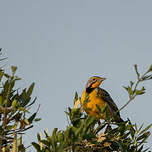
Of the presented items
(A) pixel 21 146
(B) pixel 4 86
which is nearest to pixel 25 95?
(B) pixel 4 86

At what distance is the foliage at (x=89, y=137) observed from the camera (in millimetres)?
2804

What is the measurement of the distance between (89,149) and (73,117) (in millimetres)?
655

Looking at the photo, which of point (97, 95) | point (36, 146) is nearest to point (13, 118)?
point (36, 146)

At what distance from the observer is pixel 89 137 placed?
2.84 m

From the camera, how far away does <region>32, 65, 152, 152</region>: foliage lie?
280 cm

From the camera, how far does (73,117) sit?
10.6 feet

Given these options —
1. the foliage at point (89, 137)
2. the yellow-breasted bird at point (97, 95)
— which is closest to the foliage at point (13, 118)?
the foliage at point (89, 137)

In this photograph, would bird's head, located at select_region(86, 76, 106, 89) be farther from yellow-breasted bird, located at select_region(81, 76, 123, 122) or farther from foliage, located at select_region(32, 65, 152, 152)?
foliage, located at select_region(32, 65, 152, 152)

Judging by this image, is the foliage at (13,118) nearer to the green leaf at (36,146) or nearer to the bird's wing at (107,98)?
the green leaf at (36,146)

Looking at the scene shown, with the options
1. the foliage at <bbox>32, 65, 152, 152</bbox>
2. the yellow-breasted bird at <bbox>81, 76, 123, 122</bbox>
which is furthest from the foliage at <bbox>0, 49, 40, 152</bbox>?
the yellow-breasted bird at <bbox>81, 76, 123, 122</bbox>

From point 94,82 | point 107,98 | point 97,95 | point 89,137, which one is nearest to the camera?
point 89,137

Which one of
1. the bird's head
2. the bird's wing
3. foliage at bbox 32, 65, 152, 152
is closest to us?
foliage at bbox 32, 65, 152, 152

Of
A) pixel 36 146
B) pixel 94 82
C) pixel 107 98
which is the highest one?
pixel 94 82

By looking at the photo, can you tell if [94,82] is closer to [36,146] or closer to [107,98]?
[107,98]
